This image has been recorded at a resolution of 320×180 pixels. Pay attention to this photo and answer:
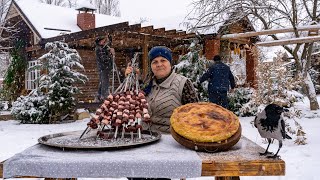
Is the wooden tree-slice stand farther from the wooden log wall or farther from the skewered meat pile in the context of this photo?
the wooden log wall

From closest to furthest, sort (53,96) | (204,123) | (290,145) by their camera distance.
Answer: (204,123) → (290,145) → (53,96)

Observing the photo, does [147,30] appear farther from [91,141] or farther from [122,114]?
[91,141]

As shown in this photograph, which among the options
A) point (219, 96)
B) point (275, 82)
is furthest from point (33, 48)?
point (275, 82)

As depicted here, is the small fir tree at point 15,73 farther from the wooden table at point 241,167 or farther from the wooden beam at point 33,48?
the wooden table at point 241,167

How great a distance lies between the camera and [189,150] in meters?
1.95

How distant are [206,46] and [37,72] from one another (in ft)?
28.1

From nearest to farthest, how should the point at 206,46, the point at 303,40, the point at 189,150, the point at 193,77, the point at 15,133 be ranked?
the point at 189,150, the point at 303,40, the point at 15,133, the point at 193,77, the point at 206,46

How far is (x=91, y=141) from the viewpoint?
85.5 inches

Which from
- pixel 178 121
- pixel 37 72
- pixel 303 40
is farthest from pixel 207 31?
pixel 178 121

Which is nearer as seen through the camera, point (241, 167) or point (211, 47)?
point (241, 167)

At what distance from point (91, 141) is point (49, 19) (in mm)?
15902

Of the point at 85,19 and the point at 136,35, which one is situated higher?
the point at 85,19

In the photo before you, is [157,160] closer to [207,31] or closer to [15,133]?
[15,133]

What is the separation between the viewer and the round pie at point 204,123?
1.91 metres
